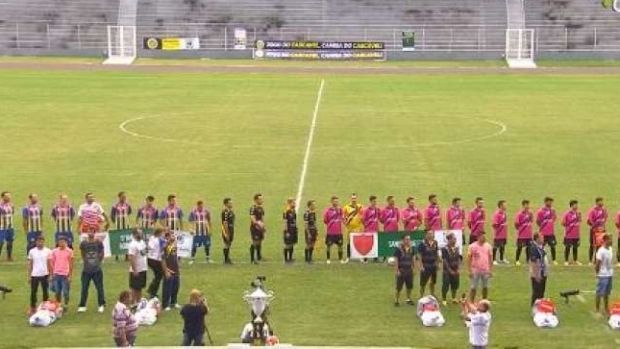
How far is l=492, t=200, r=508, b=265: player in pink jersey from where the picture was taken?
2511cm

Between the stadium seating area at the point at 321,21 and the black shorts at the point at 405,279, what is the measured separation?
66007 mm

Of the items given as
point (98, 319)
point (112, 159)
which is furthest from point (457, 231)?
point (112, 159)

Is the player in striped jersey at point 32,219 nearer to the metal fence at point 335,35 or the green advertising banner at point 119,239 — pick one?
the green advertising banner at point 119,239

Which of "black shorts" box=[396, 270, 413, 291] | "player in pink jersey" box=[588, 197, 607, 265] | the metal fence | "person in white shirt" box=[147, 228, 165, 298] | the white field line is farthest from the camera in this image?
the metal fence

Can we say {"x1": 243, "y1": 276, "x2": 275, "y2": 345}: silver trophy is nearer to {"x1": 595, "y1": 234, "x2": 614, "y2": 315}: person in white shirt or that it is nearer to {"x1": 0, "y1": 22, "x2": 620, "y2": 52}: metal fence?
{"x1": 595, "y1": 234, "x2": 614, "y2": 315}: person in white shirt

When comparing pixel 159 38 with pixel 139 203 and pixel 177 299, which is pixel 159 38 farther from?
pixel 177 299

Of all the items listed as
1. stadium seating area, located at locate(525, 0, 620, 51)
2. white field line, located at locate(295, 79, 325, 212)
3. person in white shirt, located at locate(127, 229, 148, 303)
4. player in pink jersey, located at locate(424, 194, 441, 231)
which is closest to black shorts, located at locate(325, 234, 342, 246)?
player in pink jersey, located at locate(424, 194, 441, 231)

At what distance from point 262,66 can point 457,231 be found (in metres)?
55.5

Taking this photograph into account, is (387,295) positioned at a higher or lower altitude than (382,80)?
lower

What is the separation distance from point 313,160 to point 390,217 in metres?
13.1

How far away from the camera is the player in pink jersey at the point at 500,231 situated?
25109mm

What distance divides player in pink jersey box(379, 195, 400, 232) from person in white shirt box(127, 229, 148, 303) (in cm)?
654

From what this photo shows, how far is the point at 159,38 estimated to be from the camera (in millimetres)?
85312

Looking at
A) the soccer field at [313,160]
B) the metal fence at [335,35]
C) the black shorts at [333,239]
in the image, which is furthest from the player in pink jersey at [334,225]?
the metal fence at [335,35]
